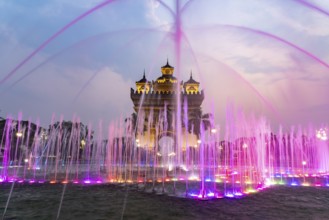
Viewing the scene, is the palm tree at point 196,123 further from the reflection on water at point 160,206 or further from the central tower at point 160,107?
the reflection on water at point 160,206

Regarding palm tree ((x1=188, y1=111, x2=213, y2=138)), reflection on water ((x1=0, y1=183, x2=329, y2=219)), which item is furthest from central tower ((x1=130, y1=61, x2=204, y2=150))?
reflection on water ((x1=0, y1=183, x2=329, y2=219))

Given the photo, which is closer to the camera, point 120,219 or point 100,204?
point 120,219

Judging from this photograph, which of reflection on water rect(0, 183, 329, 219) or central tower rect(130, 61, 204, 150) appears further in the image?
central tower rect(130, 61, 204, 150)

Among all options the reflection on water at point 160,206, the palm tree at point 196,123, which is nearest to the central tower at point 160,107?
the palm tree at point 196,123

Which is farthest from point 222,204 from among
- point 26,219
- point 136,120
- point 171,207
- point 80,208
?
point 136,120

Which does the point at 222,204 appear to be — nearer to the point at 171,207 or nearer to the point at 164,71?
the point at 171,207

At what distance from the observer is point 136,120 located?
58.5 metres

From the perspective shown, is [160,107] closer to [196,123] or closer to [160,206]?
[196,123]

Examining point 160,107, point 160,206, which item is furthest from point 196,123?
point 160,206

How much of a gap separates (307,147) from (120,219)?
3658 centimetres

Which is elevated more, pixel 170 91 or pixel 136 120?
pixel 170 91

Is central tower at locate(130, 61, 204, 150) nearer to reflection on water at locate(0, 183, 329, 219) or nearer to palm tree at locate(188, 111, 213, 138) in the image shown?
palm tree at locate(188, 111, 213, 138)

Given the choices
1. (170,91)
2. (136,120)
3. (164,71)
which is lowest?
(136,120)

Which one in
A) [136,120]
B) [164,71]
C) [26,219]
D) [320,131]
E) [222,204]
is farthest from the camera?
[164,71]
